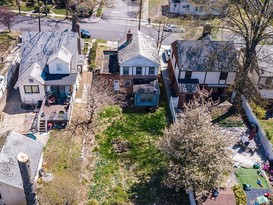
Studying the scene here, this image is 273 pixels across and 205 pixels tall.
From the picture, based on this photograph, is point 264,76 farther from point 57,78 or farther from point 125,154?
point 57,78

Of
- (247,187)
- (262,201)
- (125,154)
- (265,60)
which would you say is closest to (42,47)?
(125,154)

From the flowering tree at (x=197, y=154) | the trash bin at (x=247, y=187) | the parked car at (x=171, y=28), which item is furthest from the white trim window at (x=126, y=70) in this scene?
the trash bin at (x=247, y=187)

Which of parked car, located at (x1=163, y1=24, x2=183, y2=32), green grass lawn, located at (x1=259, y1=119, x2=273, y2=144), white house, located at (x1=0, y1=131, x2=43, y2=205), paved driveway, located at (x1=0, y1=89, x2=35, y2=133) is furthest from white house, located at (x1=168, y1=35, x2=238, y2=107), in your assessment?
white house, located at (x1=0, y1=131, x2=43, y2=205)

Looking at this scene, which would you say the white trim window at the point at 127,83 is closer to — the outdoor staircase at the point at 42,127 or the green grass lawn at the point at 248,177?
the outdoor staircase at the point at 42,127

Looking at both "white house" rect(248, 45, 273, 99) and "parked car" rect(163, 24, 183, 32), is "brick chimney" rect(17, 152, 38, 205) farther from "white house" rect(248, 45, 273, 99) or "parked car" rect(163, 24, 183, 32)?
"parked car" rect(163, 24, 183, 32)

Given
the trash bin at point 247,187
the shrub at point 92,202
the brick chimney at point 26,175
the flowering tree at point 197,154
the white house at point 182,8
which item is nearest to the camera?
the brick chimney at point 26,175
